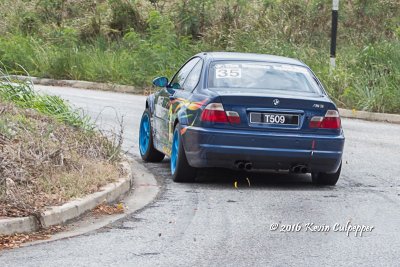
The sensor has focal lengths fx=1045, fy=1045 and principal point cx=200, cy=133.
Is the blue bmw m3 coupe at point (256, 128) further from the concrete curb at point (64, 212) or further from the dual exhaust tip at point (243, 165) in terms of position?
the concrete curb at point (64, 212)

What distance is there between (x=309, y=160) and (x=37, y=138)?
293cm

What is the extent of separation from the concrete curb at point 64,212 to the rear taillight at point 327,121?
215 cm

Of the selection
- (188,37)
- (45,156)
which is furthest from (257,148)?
(188,37)

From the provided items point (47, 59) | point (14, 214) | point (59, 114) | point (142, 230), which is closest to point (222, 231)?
point (142, 230)

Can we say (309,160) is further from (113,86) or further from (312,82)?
(113,86)

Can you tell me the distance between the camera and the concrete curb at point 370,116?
69.6ft

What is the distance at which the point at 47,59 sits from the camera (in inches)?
1168

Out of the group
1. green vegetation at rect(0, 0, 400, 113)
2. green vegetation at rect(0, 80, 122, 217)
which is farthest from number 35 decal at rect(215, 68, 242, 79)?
green vegetation at rect(0, 0, 400, 113)

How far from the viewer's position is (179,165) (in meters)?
11.7

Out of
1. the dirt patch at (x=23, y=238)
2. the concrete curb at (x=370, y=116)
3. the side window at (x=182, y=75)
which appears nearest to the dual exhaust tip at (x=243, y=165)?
the side window at (x=182, y=75)

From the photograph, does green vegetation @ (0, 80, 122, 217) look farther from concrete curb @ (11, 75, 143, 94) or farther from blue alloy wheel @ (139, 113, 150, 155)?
concrete curb @ (11, 75, 143, 94)

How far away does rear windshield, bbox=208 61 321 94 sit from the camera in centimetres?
1188

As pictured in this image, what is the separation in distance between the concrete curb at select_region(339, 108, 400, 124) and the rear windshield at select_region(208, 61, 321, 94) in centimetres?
917

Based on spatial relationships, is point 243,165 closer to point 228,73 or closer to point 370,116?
point 228,73
